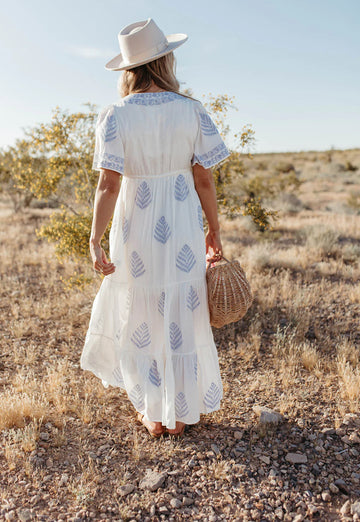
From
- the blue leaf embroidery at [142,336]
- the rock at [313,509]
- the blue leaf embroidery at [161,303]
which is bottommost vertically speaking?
the rock at [313,509]

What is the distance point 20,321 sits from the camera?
460 centimetres

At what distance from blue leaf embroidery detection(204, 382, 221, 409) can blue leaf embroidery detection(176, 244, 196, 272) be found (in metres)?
0.76

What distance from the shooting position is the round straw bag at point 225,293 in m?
2.46

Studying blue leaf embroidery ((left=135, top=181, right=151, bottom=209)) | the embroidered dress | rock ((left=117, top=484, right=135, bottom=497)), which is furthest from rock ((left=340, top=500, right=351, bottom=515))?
blue leaf embroidery ((left=135, top=181, right=151, bottom=209))

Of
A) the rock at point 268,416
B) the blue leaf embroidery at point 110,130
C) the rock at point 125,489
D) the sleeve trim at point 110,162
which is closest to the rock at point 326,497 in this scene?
the rock at point 268,416

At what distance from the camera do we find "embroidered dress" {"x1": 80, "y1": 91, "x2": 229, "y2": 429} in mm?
2225

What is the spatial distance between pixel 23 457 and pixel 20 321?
2.30 m

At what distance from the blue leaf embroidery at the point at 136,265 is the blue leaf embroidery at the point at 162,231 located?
170 millimetres

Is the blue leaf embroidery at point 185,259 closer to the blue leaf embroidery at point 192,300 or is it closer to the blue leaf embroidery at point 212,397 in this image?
the blue leaf embroidery at point 192,300

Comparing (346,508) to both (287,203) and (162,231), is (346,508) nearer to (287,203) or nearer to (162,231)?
(162,231)

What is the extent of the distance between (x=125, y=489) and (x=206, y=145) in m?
1.93

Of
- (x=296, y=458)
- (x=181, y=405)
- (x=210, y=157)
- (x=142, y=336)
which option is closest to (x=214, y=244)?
(x=210, y=157)

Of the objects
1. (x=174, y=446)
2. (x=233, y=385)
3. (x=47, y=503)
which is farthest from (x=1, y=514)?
(x=233, y=385)

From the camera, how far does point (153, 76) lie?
2.29m
